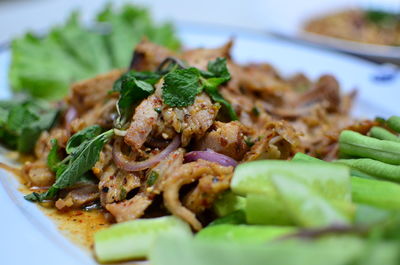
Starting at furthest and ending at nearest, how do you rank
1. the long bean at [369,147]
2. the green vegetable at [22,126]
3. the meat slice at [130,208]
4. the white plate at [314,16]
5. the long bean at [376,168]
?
the white plate at [314,16] → the green vegetable at [22,126] → the long bean at [369,147] → the long bean at [376,168] → the meat slice at [130,208]

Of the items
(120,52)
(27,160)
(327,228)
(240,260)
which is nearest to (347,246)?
(327,228)

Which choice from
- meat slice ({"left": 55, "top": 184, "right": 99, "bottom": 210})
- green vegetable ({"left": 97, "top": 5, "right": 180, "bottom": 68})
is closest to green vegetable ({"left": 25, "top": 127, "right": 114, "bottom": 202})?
meat slice ({"left": 55, "top": 184, "right": 99, "bottom": 210})

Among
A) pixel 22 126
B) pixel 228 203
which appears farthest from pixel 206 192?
pixel 22 126

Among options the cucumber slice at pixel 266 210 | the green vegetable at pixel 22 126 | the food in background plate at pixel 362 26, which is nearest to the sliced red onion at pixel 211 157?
the cucumber slice at pixel 266 210

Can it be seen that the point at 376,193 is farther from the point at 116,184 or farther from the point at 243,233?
the point at 116,184

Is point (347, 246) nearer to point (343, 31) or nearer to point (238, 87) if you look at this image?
point (238, 87)

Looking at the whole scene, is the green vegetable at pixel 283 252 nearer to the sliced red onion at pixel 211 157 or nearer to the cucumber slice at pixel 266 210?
the cucumber slice at pixel 266 210
